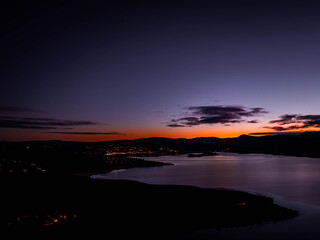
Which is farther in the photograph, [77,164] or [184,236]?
[77,164]

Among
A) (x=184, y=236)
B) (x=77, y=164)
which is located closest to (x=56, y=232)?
(x=184, y=236)

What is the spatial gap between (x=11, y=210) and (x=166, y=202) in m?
16.2

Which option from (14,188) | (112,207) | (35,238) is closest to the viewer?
(35,238)

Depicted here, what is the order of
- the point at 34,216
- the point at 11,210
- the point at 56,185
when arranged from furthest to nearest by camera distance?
the point at 56,185
the point at 11,210
the point at 34,216

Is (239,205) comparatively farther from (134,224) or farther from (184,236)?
(134,224)

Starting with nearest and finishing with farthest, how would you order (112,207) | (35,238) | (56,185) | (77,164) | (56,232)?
(35,238) → (56,232) → (112,207) → (56,185) → (77,164)

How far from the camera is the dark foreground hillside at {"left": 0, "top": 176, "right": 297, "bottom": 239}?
895 inches

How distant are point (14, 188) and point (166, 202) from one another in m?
21.5

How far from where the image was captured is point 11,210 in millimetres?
26031

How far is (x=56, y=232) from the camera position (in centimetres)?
2172

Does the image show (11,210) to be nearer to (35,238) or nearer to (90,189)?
(35,238)

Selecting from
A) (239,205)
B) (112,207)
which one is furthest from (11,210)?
(239,205)

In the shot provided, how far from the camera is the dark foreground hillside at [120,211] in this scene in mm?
22734

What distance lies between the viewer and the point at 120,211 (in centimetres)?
2780
